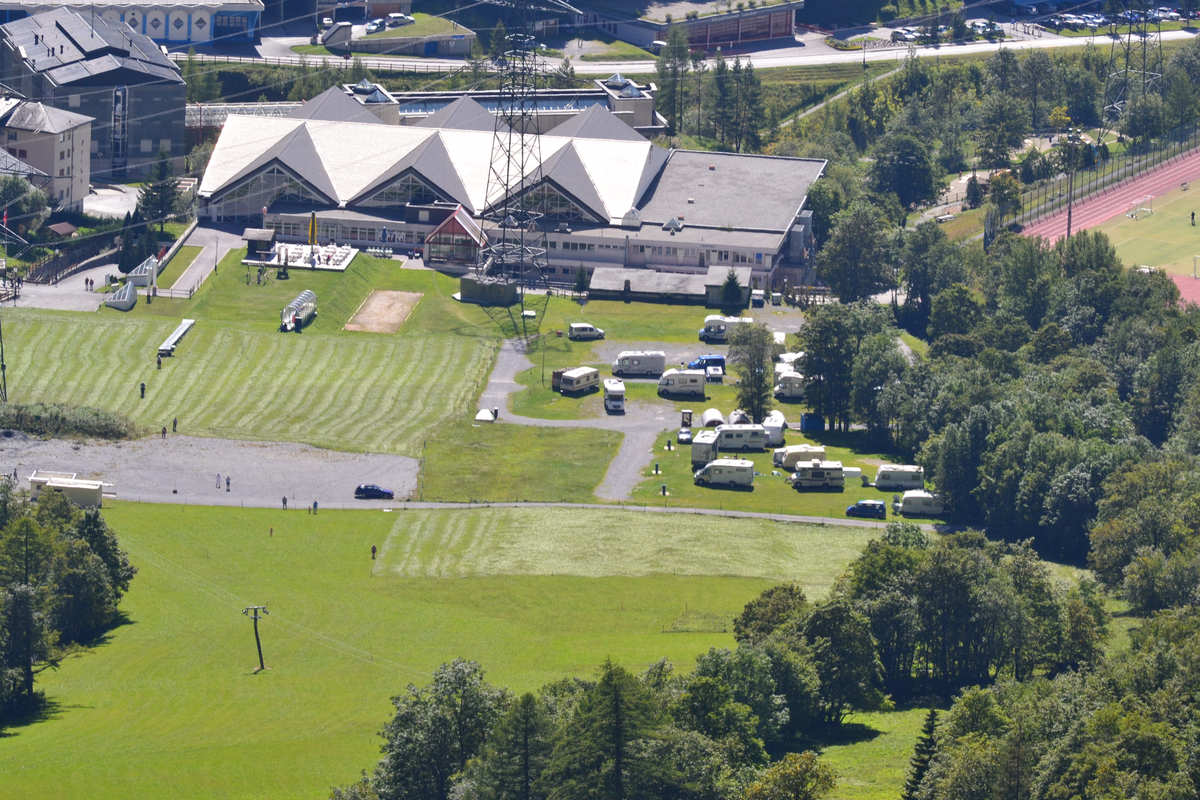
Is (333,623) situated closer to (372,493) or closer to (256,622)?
(256,622)

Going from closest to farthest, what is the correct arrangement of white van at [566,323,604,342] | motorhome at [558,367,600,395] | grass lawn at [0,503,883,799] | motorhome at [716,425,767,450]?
grass lawn at [0,503,883,799] < motorhome at [716,425,767,450] < motorhome at [558,367,600,395] < white van at [566,323,604,342]

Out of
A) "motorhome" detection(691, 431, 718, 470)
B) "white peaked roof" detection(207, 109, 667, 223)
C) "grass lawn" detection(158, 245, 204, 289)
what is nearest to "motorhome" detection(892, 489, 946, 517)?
"motorhome" detection(691, 431, 718, 470)

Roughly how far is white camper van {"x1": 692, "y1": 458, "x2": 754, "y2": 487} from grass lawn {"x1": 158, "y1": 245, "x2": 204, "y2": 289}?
5003 cm

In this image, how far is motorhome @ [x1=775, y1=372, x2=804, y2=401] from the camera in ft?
539

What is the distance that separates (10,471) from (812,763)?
70.1m

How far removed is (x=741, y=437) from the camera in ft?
507

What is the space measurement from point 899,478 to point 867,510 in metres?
5.65

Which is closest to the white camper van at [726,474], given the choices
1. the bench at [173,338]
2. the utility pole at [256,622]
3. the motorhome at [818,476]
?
the motorhome at [818,476]

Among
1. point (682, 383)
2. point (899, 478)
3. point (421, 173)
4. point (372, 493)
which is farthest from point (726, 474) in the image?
point (421, 173)

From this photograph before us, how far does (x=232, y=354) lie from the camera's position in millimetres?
166375

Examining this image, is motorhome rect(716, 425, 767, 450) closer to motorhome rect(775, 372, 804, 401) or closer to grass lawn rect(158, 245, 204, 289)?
motorhome rect(775, 372, 804, 401)

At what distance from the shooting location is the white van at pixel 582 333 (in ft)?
573

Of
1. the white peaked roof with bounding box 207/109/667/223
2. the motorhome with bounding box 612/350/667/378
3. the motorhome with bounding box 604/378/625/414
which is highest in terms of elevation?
the white peaked roof with bounding box 207/109/667/223

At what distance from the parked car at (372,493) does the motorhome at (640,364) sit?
92.0 ft
